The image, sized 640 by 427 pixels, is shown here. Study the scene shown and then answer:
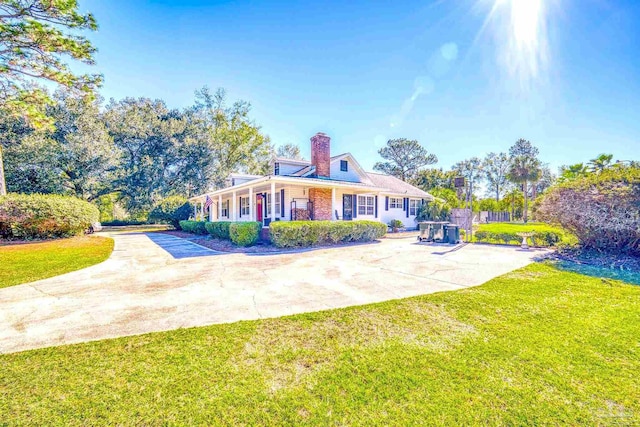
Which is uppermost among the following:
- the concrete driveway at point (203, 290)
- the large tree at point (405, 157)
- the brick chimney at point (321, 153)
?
Result: the large tree at point (405, 157)

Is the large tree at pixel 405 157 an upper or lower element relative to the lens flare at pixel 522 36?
upper

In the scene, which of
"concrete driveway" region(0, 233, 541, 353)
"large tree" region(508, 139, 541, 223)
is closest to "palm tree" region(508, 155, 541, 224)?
"large tree" region(508, 139, 541, 223)

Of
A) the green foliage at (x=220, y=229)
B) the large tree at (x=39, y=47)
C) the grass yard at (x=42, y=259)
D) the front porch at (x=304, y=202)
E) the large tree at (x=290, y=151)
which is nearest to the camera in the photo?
the grass yard at (x=42, y=259)

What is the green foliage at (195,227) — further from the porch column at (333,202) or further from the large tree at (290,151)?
the large tree at (290,151)

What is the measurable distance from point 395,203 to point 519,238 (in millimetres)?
10122

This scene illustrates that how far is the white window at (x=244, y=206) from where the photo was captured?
19428 mm

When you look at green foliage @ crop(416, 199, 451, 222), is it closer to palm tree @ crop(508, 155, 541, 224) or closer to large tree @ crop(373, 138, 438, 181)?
palm tree @ crop(508, 155, 541, 224)

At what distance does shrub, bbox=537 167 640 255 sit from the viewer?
7.16 metres

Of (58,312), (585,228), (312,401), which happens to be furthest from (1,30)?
(585,228)

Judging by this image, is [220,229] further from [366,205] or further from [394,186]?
[394,186]

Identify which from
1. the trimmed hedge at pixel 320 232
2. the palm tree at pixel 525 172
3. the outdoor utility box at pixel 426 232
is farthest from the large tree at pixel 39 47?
the palm tree at pixel 525 172

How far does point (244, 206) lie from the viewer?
64.9 feet

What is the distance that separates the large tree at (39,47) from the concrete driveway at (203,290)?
21.5ft

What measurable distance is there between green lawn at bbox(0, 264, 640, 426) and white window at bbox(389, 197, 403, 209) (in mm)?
16934
